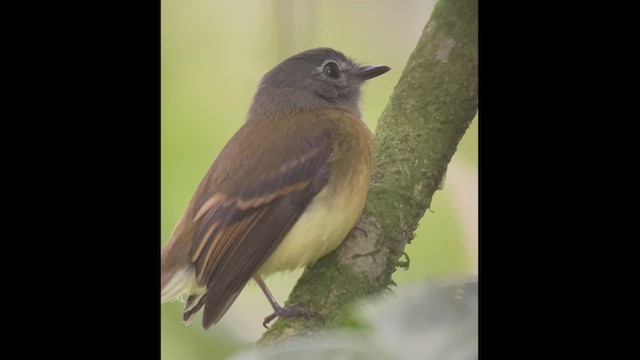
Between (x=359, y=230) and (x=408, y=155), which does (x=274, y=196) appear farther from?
(x=408, y=155)

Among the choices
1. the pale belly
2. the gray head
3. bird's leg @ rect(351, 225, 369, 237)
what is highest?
the gray head

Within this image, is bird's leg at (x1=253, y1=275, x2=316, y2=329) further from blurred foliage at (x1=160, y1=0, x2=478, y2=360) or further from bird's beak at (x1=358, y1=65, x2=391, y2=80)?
bird's beak at (x1=358, y1=65, x2=391, y2=80)

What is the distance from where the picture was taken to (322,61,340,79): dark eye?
3.64 meters

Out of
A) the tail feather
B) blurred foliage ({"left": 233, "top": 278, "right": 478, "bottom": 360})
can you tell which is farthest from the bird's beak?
the tail feather

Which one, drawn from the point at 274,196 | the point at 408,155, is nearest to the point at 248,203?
the point at 274,196

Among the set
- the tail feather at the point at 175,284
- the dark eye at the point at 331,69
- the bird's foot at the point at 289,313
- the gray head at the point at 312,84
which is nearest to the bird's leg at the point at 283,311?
the bird's foot at the point at 289,313

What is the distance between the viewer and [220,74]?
350 cm

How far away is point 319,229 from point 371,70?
23.6 inches

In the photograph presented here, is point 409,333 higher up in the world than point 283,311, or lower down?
lower down

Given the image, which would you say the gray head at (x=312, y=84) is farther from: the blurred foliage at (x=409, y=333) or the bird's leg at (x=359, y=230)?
the blurred foliage at (x=409, y=333)

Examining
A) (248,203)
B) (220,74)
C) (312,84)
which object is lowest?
(248,203)

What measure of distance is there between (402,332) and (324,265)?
35 centimetres

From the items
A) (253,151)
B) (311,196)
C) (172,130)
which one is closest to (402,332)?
(311,196)

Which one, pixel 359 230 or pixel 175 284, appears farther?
pixel 359 230
